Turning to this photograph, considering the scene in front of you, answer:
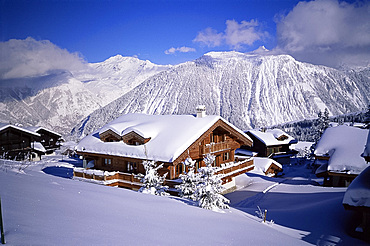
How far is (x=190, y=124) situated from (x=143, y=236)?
1701cm

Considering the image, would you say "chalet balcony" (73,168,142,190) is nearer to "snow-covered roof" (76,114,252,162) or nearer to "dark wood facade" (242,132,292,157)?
"snow-covered roof" (76,114,252,162)

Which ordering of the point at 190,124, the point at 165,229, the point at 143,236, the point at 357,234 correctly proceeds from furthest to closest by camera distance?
the point at 190,124
the point at 357,234
the point at 165,229
the point at 143,236

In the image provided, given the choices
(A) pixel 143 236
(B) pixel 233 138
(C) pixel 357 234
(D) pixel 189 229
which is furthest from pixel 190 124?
(A) pixel 143 236

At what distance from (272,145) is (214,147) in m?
36.4

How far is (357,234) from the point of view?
34.8 ft

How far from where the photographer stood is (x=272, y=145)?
54938 millimetres

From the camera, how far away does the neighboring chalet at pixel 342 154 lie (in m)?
19.7

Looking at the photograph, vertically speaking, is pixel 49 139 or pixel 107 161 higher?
pixel 49 139

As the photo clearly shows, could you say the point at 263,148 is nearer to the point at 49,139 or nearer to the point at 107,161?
the point at 107,161

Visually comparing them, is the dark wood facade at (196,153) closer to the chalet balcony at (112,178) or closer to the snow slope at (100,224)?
the chalet balcony at (112,178)

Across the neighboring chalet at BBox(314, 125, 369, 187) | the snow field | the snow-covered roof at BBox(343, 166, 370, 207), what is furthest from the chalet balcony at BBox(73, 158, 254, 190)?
the snow field

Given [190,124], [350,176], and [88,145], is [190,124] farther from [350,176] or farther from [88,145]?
[350,176]

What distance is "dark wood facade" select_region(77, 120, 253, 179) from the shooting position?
1950 cm

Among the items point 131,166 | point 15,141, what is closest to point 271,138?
point 131,166
